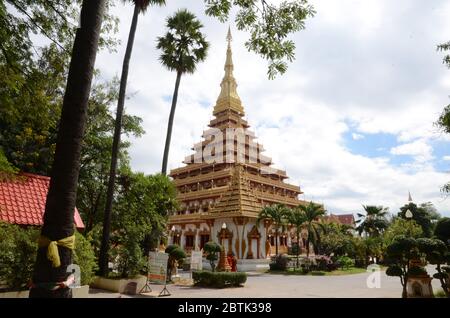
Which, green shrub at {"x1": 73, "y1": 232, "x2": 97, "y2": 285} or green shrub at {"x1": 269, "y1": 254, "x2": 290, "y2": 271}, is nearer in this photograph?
green shrub at {"x1": 73, "y1": 232, "x2": 97, "y2": 285}

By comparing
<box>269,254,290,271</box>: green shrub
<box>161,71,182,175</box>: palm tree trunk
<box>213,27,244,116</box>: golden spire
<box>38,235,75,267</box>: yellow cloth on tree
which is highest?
<box>213,27,244,116</box>: golden spire

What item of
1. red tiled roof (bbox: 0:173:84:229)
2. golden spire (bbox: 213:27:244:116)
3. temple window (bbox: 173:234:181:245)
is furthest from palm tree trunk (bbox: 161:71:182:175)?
golden spire (bbox: 213:27:244:116)

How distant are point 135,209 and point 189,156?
36206 millimetres

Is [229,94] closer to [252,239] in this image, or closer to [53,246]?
[252,239]

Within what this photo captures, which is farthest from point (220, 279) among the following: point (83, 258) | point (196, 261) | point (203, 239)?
point (203, 239)

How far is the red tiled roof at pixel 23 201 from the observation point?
38.5 feet

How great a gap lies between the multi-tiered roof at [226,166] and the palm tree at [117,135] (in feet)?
90.4

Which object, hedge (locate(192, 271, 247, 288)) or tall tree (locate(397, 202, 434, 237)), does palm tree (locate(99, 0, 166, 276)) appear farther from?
tall tree (locate(397, 202, 434, 237))

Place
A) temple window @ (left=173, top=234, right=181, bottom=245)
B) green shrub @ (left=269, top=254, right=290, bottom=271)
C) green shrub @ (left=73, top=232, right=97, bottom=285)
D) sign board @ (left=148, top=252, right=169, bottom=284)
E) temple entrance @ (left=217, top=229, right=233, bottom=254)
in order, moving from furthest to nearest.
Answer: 1. temple window @ (left=173, top=234, right=181, bottom=245)
2. green shrub @ (left=269, top=254, right=290, bottom=271)
3. temple entrance @ (left=217, top=229, right=233, bottom=254)
4. sign board @ (left=148, top=252, right=169, bottom=284)
5. green shrub @ (left=73, top=232, right=97, bottom=285)

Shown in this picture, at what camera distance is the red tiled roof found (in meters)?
11.7

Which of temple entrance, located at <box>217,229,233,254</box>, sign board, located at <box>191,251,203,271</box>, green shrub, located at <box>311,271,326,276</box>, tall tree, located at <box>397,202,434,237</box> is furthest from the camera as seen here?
Result: tall tree, located at <box>397,202,434,237</box>
